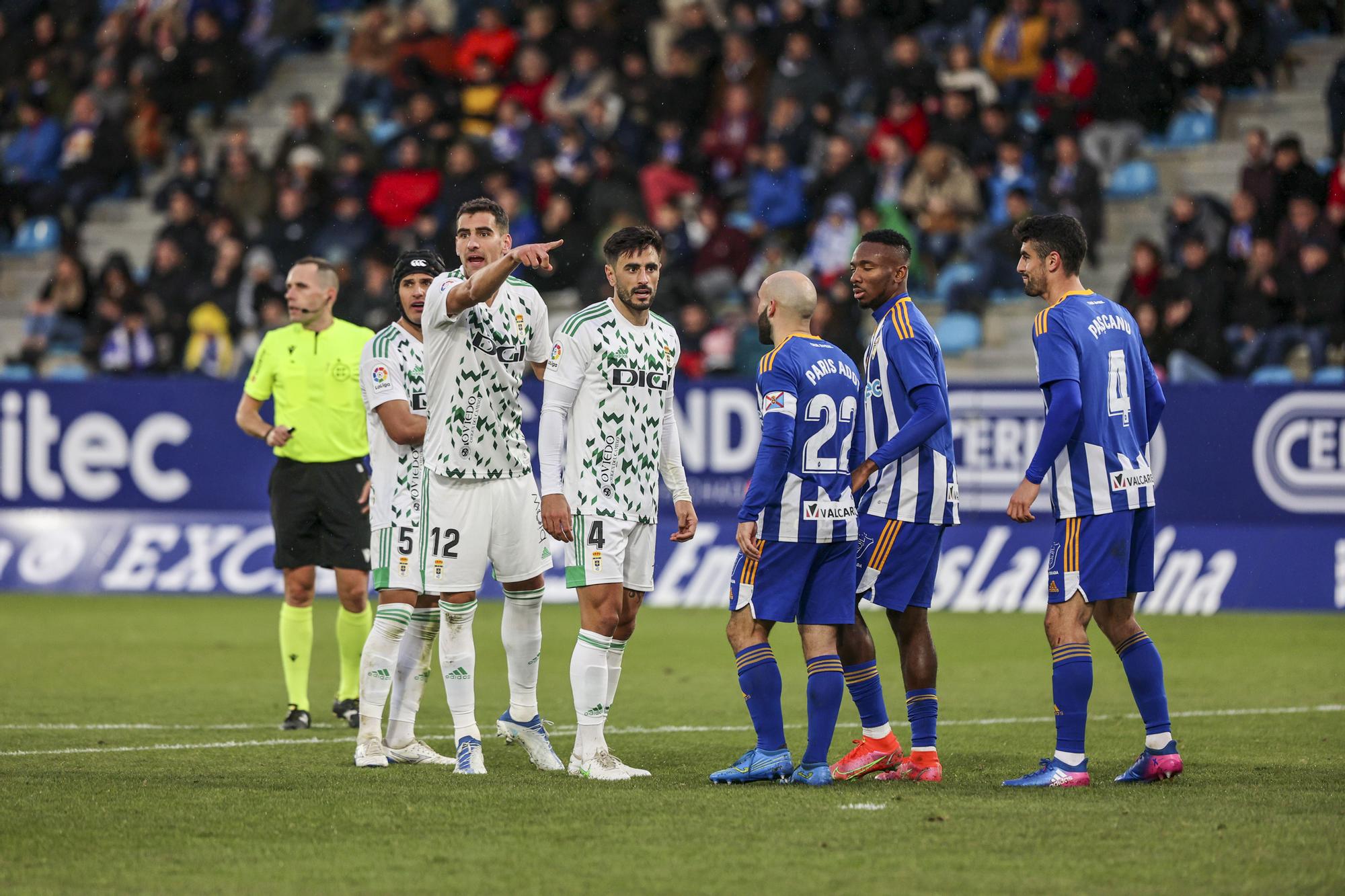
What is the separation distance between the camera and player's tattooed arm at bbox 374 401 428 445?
863 cm

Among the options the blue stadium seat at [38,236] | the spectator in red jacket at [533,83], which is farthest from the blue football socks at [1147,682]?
the blue stadium seat at [38,236]

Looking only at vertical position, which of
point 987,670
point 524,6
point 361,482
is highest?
point 524,6

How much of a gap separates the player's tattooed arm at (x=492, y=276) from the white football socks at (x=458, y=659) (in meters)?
1.42

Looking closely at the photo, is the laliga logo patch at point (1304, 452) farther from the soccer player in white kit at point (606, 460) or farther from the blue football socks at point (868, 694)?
the soccer player in white kit at point (606, 460)

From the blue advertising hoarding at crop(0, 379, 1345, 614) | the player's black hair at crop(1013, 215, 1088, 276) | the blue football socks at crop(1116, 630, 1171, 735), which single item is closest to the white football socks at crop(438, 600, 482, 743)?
the blue football socks at crop(1116, 630, 1171, 735)

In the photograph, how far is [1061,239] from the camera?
790 centimetres

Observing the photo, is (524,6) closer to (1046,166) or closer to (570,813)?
(1046,166)

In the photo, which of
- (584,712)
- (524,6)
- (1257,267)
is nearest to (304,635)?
(584,712)

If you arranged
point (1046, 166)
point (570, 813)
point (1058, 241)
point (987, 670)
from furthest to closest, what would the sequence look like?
Result: point (1046, 166)
point (987, 670)
point (1058, 241)
point (570, 813)

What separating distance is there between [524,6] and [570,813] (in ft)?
64.3

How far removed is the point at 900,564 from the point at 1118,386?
4.01ft

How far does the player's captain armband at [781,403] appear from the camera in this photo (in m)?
7.65

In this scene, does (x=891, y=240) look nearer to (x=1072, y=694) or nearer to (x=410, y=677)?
(x=1072, y=694)

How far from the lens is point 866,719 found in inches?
317
